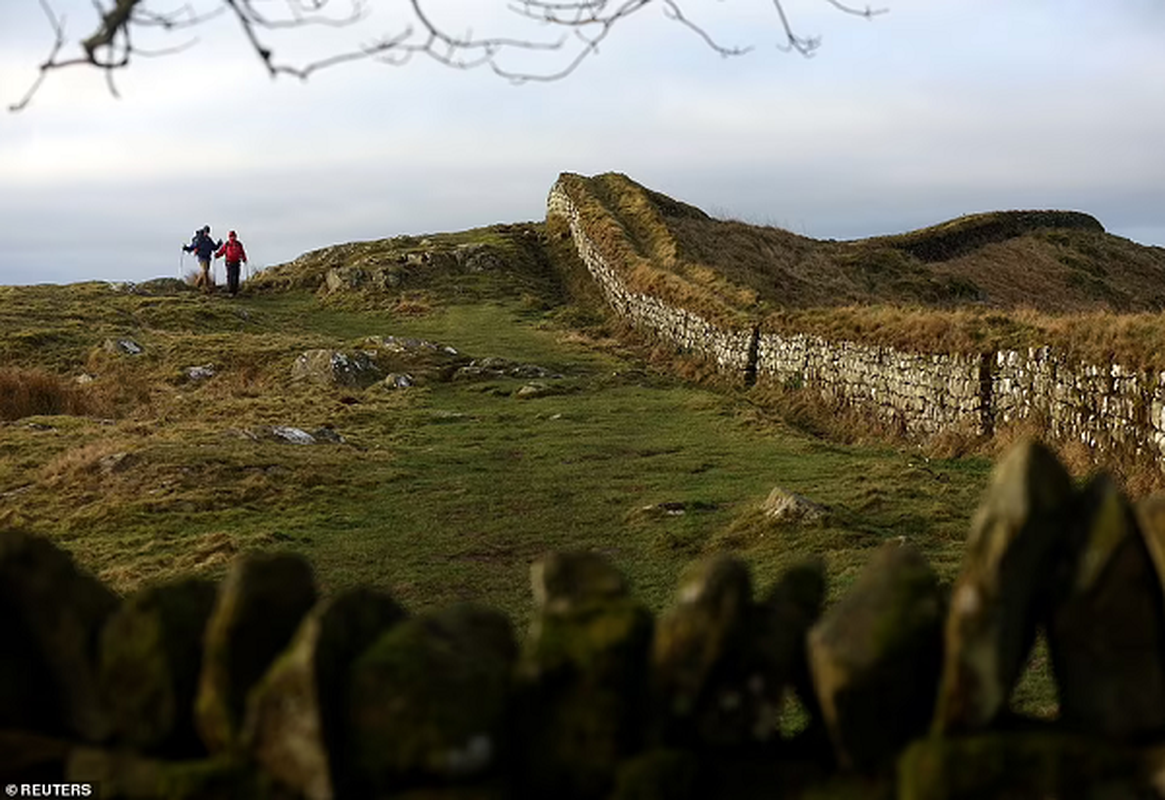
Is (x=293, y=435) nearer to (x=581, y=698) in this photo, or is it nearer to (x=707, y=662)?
(x=581, y=698)

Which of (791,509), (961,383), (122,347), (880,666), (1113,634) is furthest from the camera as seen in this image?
(122,347)

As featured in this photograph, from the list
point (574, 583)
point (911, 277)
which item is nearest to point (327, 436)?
point (574, 583)

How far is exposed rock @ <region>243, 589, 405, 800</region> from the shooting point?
13.7 feet

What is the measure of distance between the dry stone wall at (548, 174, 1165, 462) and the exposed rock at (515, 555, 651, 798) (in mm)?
12330

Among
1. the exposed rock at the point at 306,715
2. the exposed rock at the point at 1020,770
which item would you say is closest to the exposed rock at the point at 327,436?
the exposed rock at the point at 306,715

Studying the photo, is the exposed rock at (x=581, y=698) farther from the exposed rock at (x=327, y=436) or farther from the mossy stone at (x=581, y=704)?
the exposed rock at (x=327, y=436)

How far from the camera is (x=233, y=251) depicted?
44.0m

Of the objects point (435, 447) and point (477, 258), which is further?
point (477, 258)

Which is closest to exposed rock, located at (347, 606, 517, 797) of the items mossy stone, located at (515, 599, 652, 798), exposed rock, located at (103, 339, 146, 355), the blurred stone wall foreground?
the blurred stone wall foreground

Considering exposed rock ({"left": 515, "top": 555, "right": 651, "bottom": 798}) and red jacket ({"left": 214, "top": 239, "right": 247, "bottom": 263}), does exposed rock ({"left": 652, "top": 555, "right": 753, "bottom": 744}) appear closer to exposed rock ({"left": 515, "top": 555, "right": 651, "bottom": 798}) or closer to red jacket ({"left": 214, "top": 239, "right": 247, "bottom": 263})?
exposed rock ({"left": 515, "top": 555, "right": 651, "bottom": 798})

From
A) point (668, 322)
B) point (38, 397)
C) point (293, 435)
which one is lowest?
point (293, 435)

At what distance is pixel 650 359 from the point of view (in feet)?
107

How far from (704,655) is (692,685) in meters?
0.12

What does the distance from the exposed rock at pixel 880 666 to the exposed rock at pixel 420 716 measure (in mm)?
1198
